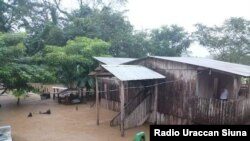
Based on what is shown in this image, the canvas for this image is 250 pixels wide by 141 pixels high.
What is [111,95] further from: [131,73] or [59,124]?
[131,73]

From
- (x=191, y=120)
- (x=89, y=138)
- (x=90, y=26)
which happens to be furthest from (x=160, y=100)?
(x=90, y=26)

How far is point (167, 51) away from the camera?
29.2 meters

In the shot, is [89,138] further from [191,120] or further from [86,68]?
[86,68]

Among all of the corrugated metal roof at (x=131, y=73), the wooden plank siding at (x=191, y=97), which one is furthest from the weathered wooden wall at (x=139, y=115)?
the corrugated metal roof at (x=131, y=73)

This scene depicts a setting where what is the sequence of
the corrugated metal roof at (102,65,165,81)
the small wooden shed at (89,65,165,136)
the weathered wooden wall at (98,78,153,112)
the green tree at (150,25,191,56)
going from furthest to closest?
the green tree at (150,25,191,56) < the weathered wooden wall at (98,78,153,112) < the small wooden shed at (89,65,165,136) < the corrugated metal roof at (102,65,165,81)

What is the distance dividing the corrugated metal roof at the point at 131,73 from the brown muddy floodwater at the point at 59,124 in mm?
2934

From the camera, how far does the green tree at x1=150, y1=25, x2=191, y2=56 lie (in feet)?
96.1

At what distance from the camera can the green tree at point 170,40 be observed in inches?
1153

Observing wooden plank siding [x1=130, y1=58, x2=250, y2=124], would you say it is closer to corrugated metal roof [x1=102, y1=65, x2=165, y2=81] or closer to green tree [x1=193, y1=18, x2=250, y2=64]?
corrugated metal roof [x1=102, y1=65, x2=165, y2=81]

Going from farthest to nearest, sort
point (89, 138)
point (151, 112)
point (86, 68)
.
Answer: point (86, 68) → point (151, 112) → point (89, 138)

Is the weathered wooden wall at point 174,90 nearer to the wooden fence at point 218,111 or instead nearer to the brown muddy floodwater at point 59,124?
the wooden fence at point 218,111

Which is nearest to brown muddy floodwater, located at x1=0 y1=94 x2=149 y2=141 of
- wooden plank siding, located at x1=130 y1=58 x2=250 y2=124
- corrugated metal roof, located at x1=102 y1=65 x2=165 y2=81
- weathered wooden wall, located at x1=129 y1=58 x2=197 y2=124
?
weathered wooden wall, located at x1=129 y1=58 x2=197 y2=124

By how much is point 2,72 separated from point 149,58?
8.83m

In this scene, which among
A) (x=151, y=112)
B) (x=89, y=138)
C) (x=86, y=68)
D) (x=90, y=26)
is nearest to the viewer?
(x=89, y=138)
